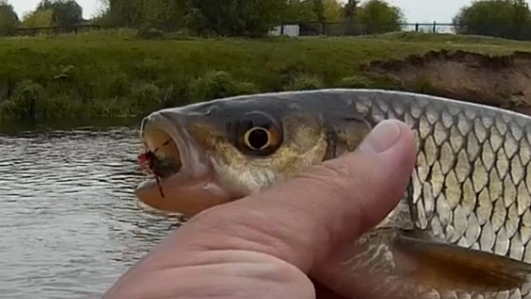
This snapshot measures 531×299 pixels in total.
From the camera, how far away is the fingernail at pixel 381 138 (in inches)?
95.7

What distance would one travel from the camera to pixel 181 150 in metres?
2.51

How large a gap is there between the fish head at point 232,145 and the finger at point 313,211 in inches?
4.7

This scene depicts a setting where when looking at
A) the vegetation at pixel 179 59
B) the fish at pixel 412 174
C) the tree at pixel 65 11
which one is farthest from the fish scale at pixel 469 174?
the tree at pixel 65 11

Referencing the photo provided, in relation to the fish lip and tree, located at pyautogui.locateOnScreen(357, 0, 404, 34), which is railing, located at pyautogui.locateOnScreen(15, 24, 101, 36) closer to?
tree, located at pyautogui.locateOnScreen(357, 0, 404, 34)

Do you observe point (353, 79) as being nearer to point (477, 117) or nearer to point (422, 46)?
point (422, 46)

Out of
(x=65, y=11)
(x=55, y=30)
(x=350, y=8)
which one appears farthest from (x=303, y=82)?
(x=65, y=11)

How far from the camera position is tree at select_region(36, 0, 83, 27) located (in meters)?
78.3

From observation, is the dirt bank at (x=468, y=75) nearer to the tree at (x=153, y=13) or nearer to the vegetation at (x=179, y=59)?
the vegetation at (x=179, y=59)

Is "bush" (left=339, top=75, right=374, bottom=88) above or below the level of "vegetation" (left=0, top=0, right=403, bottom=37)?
below

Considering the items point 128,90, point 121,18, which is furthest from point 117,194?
point 121,18

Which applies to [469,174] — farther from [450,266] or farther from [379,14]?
→ [379,14]

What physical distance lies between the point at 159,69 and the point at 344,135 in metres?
40.9

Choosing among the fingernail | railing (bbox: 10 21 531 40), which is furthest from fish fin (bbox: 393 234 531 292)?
railing (bbox: 10 21 531 40)

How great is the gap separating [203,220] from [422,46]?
154 ft
